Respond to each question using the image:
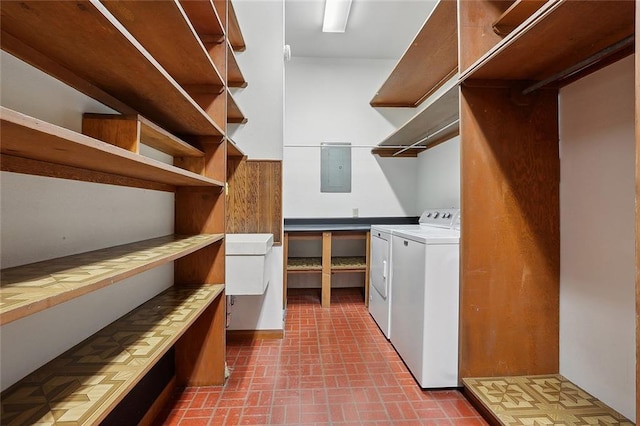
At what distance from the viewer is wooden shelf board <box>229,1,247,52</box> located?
83.3 inches

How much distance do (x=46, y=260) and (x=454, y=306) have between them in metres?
1.93

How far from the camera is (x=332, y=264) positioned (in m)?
3.29

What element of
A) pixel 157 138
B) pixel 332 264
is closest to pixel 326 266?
pixel 332 264

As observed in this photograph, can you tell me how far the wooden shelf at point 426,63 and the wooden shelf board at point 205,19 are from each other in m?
1.45

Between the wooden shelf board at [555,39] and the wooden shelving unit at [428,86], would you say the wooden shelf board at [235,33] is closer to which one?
the wooden shelving unit at [428,86]

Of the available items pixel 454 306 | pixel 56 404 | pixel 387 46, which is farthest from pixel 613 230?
pixel 387 46

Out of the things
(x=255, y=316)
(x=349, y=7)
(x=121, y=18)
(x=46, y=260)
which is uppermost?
(x=349, y=7)

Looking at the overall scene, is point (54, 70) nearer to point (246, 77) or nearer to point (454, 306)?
point (246, 77)

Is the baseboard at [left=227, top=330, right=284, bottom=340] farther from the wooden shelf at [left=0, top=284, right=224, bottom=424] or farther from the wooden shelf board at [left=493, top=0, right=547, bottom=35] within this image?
the wooden shelf board at [left=493, top=0, right=547, bottom=35]

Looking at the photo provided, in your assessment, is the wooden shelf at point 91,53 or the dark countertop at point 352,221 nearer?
the wooden shelf at point 91,53

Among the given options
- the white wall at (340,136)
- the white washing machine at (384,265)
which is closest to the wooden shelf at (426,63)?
the white wall at (340,136)

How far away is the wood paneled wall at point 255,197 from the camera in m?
2.47

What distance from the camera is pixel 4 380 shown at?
29.8 inches

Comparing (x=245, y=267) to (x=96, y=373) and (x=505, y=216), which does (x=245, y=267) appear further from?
(x=505, y=216)
